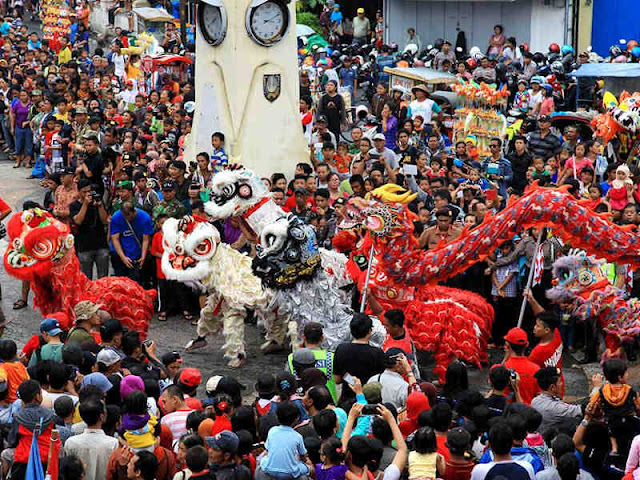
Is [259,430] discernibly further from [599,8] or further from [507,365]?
[599,8]

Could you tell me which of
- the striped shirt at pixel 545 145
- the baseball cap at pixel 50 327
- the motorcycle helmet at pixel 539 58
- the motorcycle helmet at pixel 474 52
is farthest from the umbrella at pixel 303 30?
the baseball cap at pixel 50 327

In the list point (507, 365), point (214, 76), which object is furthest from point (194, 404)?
point (214, 76)

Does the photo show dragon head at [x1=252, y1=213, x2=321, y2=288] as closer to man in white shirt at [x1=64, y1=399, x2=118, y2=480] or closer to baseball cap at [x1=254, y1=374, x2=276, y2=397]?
baseball cap at [x1=254, y1=374, x2=276, y2=397]

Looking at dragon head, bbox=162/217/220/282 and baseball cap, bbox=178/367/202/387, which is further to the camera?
dragon head, bbox=162/217/220/282

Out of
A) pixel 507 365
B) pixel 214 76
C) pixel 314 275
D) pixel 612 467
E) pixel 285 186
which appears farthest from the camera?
pixel 214 76

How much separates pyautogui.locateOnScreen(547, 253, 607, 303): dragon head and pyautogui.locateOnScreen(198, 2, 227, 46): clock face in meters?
5.67

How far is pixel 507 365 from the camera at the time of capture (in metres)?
9.03

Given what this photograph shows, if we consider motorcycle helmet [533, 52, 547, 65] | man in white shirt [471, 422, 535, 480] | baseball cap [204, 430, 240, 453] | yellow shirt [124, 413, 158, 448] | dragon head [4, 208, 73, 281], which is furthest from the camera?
motorcycle helmet [533, 52, 547, 65]

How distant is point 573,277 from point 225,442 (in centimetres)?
509

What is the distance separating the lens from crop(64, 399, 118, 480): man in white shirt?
23.3 feet

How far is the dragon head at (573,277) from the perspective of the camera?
35.3 ft

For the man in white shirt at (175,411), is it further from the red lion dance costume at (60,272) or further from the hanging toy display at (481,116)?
the hanging toy display at (481,116)

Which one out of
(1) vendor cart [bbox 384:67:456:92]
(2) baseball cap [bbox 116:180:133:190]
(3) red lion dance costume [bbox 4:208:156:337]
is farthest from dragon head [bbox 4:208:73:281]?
(1) vendor cart [bbox 384:67:456:92]

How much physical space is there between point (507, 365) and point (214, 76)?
706 cm
